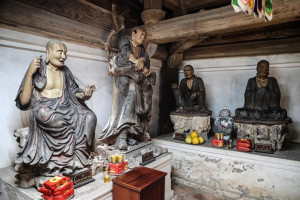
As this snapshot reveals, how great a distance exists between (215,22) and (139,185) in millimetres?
2495

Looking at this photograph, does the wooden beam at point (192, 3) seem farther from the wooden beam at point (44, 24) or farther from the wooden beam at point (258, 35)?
the wooden beam at point (44, 24)

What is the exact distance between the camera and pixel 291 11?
236 centimetres

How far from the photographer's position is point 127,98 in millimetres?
2859

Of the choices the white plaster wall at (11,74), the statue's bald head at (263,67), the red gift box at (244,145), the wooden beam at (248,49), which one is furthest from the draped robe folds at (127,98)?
the wooden beam at (248,49)

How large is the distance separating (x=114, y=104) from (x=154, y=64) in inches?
64.5

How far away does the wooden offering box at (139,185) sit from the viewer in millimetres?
1830

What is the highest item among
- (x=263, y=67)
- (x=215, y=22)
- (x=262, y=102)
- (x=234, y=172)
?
(x=215, y=22)

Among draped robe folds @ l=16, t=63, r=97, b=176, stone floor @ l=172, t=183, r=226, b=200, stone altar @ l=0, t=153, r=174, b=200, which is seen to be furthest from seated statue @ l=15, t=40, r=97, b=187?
stone floor @ l=172, t=183, r=226, b=200

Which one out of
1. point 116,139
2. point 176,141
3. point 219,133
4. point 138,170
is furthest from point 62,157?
point 219,133

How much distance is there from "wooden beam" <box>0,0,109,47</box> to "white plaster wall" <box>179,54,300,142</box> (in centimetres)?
262

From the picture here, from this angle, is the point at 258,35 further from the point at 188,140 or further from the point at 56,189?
the point at 56,189

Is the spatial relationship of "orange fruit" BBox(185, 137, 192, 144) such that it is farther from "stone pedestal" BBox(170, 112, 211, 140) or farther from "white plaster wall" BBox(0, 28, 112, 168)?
"white plaster wall" BBox(0, 28, 112, 168)

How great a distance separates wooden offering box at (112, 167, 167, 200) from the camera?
183cm

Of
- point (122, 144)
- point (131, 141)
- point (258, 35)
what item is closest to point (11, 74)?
point (122, 144)
